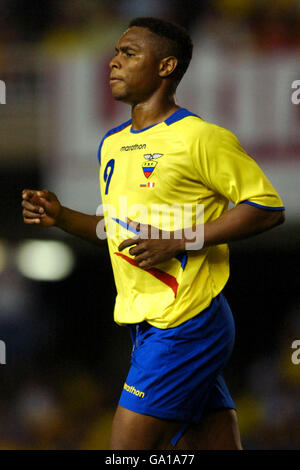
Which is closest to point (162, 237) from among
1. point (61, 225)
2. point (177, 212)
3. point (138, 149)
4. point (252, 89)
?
point (177, 212)

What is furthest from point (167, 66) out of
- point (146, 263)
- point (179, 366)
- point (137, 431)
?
point (137, 431)

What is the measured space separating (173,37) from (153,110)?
0.82 ft

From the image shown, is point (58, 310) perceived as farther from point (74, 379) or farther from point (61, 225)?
point (61, 225)

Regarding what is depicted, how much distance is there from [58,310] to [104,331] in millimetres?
264

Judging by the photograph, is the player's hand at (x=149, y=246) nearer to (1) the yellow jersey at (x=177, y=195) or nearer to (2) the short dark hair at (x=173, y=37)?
(1) the yellow jersey at (x=177, y=195)

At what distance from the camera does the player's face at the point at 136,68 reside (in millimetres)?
2098

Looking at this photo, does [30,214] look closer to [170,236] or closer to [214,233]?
[170,236]

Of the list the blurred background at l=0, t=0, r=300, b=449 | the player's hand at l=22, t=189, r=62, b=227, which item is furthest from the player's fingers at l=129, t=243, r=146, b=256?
the blurred background at l=0, t=0, r=300, b=449

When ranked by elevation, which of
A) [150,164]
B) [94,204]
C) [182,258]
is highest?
[150,164]

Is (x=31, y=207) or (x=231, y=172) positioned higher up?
(x=231, y=172)

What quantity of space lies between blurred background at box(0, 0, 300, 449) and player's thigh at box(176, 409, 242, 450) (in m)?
1.18

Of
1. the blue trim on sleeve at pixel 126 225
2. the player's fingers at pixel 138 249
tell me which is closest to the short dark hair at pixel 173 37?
the blue trim on sleeve at pixel 126 225

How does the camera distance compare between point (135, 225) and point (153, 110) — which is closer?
point (135, 225)

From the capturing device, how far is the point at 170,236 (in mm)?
1986
